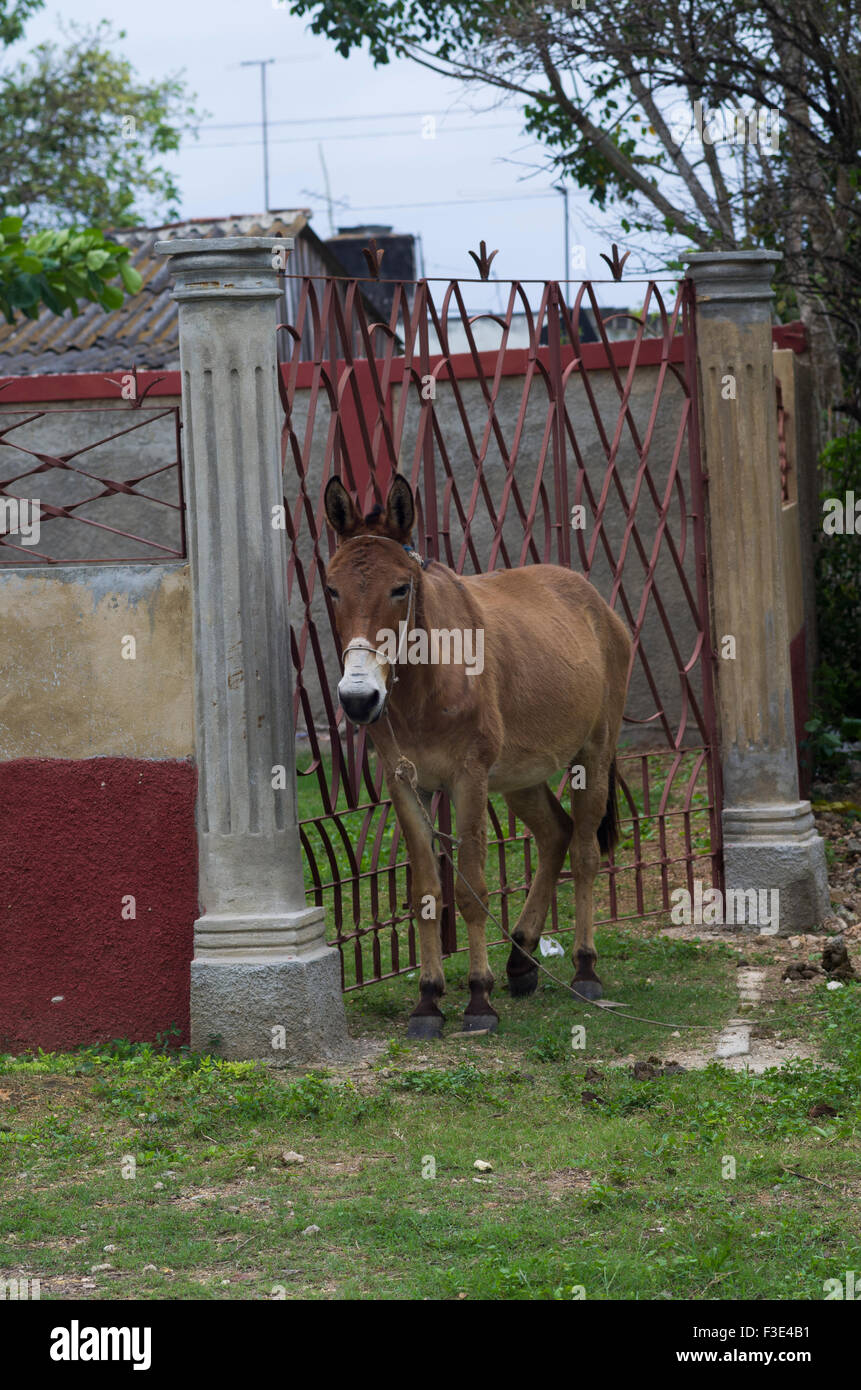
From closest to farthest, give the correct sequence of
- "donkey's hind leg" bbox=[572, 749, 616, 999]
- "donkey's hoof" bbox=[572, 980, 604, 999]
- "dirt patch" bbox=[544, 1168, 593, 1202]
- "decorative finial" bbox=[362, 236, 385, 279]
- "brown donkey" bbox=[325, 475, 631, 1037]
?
"dirt patch" bbox=[544, 1168, 593, 1202] < "brown donkey" bbox=[325, 475, 631, 1037] < "decorative finial" bbox=[362, 236, 385, 279] < "donkey's hoof" bbox=[572, 980, 604, 999] < "donkey's hind leg" bbox=[572, 749, 616, 999]

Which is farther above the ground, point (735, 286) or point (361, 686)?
point (735, 286)

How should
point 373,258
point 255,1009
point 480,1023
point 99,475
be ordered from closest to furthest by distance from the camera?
point 255,1009 → point 480,1023 → point 373,258 → point 99,475

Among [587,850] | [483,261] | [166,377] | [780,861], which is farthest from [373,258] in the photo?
[166,377]

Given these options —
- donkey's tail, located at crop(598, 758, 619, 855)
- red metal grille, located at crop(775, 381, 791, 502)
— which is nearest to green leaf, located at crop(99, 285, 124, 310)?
donkey's tail, located at crop(598, 758, 619, 855)

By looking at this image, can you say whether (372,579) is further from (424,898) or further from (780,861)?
(780,861)

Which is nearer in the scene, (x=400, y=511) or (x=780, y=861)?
(x=400, y=511)

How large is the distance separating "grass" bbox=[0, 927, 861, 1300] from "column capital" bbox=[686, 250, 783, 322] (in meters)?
3.63

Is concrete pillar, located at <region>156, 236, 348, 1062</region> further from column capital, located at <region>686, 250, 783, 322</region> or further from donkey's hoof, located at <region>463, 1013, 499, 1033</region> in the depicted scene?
Result: column capital, located at <region>686, 250, 783, 322</region>

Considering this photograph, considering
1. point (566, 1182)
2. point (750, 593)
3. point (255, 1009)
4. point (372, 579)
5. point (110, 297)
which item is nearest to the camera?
point (566, 1182)

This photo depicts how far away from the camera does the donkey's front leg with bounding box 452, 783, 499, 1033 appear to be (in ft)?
21.2

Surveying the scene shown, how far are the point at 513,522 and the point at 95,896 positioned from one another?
648 cm

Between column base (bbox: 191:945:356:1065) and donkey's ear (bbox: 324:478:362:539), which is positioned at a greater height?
donkey's ear (bbox: 324:478:362:539)

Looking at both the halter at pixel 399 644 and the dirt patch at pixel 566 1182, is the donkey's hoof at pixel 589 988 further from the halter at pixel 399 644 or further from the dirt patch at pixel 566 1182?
the dirt patch at pixel 566 1182

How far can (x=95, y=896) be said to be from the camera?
6461mm
